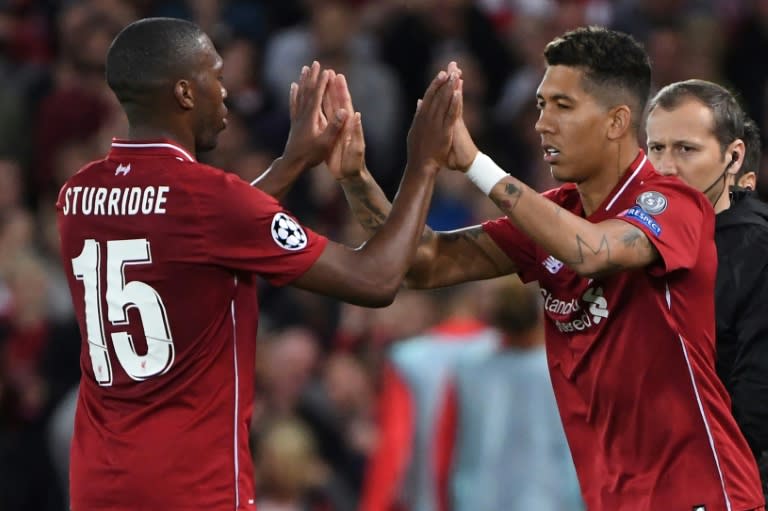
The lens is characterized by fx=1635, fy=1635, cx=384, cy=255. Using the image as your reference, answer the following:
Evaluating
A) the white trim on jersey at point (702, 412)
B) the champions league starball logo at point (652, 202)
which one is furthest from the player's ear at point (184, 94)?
the white trim on jersey at point (702, 412)

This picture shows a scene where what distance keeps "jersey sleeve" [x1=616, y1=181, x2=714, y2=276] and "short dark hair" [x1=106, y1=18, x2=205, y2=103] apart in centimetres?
130

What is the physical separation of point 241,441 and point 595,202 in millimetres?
1256

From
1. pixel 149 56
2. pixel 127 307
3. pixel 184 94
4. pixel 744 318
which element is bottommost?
pixel 744 318

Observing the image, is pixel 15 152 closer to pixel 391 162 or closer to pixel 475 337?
pixel 391 162

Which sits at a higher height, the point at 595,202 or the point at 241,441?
the point at 595,202

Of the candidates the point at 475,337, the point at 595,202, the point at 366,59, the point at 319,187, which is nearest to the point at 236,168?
the point at 319,187

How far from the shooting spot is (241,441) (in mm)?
4535

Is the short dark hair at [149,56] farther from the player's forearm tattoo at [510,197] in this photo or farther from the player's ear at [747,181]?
the player's ear at [747,181]

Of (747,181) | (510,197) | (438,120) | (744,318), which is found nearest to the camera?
(510,197)

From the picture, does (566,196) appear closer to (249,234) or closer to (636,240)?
(636,240)

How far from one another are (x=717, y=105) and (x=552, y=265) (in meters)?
0.72

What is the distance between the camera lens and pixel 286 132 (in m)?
10.2

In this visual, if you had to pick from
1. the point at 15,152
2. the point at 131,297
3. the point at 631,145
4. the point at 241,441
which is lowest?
the point at 241,441

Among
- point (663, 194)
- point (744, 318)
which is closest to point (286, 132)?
point (744, 318)
